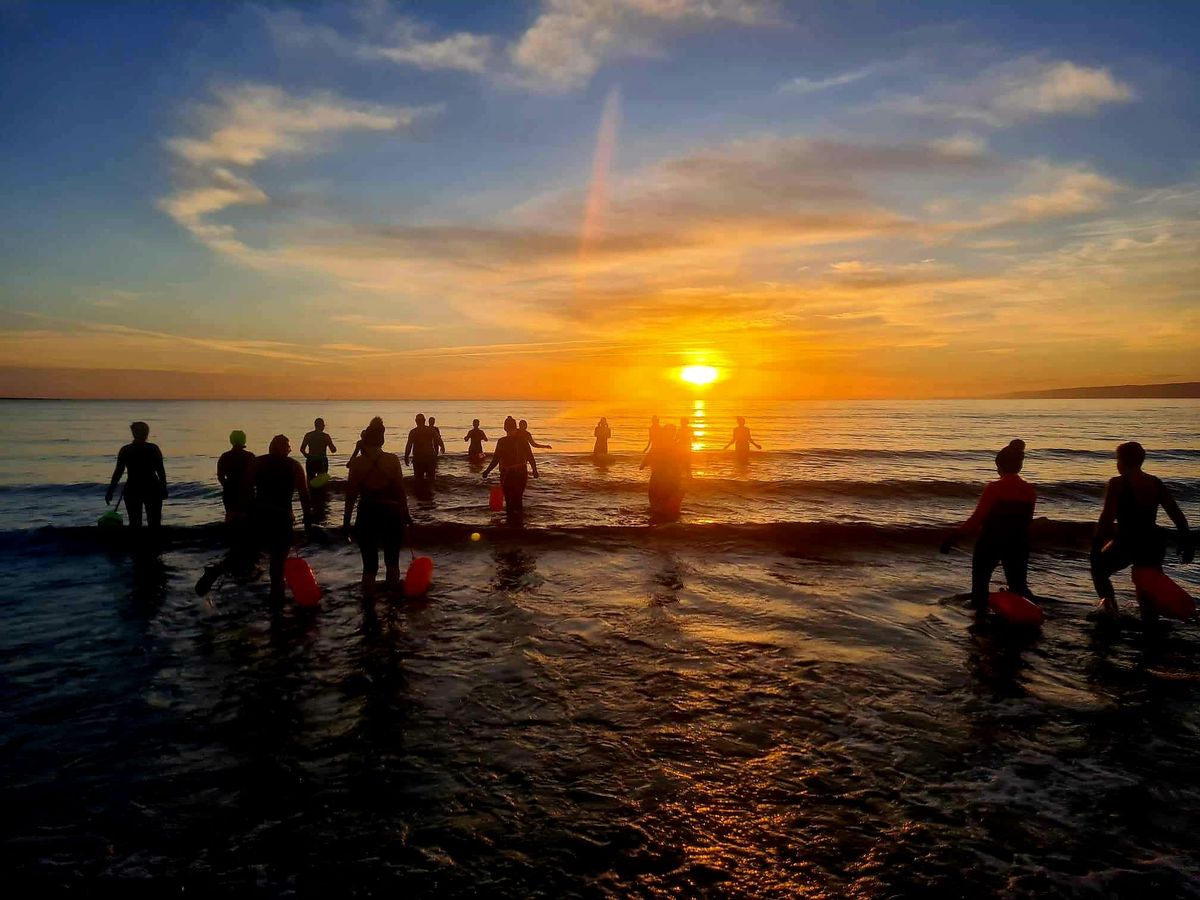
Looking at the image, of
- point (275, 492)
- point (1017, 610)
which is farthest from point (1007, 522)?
point (275, 492)

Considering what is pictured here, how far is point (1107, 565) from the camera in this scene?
8766 millimetres

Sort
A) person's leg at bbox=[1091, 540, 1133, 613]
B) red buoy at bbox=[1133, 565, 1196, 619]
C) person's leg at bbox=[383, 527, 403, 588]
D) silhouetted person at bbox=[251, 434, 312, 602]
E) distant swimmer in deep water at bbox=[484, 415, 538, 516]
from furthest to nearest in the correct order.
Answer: distant swimmer in deep water at bbox=[484, 415, 538, 516]
person's leg at bbox=[383, 527, 403, 588]
silhouetted person at bbox=[251, 434, 312, 602]
person's leg at bbox=[1091, 540, 1133, 613]
red buoy at bbox=[1133, 565, 1196, 619]

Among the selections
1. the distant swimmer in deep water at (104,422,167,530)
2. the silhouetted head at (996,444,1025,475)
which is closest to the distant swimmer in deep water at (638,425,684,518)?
the silhouetted head at (996,444,1025,475)

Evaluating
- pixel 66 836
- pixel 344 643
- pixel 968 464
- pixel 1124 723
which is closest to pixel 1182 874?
pixel 1124 723

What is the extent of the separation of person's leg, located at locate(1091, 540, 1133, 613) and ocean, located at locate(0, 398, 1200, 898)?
0.44 metres

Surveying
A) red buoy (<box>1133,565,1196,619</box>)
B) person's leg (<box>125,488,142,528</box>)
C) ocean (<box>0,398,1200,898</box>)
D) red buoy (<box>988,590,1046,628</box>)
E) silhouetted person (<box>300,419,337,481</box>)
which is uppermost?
silhouetted person (<box>300,419,337,481</box>)

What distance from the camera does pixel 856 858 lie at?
400 centimetres

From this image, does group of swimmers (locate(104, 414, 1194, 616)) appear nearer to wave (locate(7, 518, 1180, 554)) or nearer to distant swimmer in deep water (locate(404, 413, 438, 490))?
wave (locate(7, 518, 1180, 554))

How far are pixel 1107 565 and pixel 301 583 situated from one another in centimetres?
1142

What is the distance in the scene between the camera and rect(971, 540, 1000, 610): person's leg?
8805mm

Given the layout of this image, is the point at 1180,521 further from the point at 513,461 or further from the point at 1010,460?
the point at 513,461

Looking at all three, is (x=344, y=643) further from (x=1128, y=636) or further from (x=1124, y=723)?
(x=1128, y=636)

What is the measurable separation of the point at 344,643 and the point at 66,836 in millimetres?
3785

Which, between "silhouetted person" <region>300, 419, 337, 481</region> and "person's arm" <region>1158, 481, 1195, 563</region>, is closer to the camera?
"person's arm" <region>1158, 481, 1195, 563</region>
